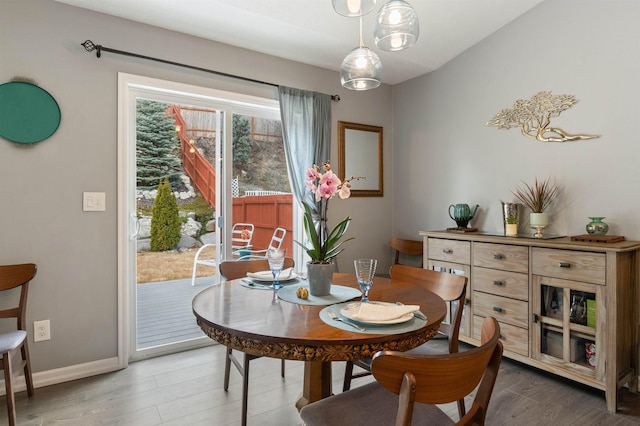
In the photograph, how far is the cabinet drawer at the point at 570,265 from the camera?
7.18 feet

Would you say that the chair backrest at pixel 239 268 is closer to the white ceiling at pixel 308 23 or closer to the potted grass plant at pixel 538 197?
the white ceiling at pixel 308 23

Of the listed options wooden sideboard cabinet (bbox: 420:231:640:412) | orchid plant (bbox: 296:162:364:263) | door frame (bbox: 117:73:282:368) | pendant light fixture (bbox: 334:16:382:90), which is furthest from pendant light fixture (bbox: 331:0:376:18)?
wooden sideboard cabinet (bbox: 420:231:640:412)

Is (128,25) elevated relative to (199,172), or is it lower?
elevated

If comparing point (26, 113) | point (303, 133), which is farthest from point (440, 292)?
point (26, 113)

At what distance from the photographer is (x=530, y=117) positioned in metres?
2.95

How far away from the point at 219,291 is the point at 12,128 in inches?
67.5

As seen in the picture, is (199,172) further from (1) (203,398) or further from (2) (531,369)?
(2) (531,369)

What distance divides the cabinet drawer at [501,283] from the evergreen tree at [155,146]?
8.07 feet

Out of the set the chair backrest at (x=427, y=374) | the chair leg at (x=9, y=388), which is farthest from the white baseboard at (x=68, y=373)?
the chair backrest at (x=427, y=374)

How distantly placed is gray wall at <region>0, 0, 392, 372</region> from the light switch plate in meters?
0.03

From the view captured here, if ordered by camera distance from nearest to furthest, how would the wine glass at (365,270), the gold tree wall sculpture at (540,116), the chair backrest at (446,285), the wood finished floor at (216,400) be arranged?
1. the wine glass at (365,270)
2. the chair backrest at (446,285)
3. the wood finished floor at (216,400)
4. the gold tree wall sculpture at (540,116)

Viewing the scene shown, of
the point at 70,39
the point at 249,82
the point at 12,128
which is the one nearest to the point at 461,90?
the point at 249,82

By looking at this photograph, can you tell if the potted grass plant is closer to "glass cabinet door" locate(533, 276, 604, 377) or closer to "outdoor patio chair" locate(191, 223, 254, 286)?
"glass cabinet door" locate(533, 276, 604, 377)

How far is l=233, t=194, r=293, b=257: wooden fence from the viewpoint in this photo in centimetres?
327
